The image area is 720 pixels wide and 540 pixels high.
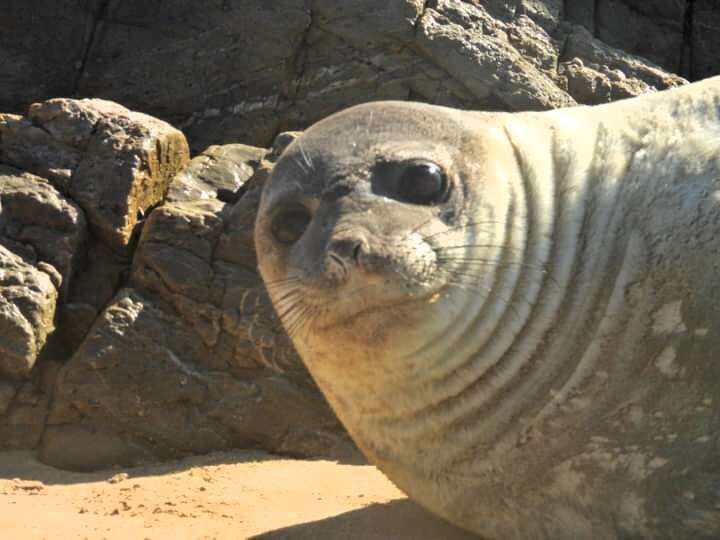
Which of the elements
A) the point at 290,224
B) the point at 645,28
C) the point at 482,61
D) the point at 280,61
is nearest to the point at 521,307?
the point at 290,224

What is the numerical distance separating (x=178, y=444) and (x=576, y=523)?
3.23 metres

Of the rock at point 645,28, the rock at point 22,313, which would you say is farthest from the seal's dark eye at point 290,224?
the rock at point 645,28

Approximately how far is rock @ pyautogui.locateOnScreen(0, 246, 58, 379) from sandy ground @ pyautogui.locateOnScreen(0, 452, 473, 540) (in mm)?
482

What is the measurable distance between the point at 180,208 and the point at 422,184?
136 inches

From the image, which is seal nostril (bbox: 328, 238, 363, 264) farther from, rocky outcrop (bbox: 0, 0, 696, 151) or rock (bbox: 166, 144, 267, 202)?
rocky outcrop (bbox: 0, 0, 696, 151)

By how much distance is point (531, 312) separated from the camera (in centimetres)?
357

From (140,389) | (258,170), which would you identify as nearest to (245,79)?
(258,170)

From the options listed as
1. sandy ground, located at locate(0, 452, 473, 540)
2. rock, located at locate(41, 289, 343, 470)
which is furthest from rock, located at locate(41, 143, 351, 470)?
sandy ground, located at locate(0, 452, 473, 540)

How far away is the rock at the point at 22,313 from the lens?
6.38 metres

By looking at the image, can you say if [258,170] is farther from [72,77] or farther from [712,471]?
[712,471]

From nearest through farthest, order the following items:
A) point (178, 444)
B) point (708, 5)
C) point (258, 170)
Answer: point (178, 444), point (258, 170), point (708, 5)

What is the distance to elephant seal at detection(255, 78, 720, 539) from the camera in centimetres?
342

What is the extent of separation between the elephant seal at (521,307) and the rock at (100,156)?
3.24 m

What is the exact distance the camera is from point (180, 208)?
22.5 feet
